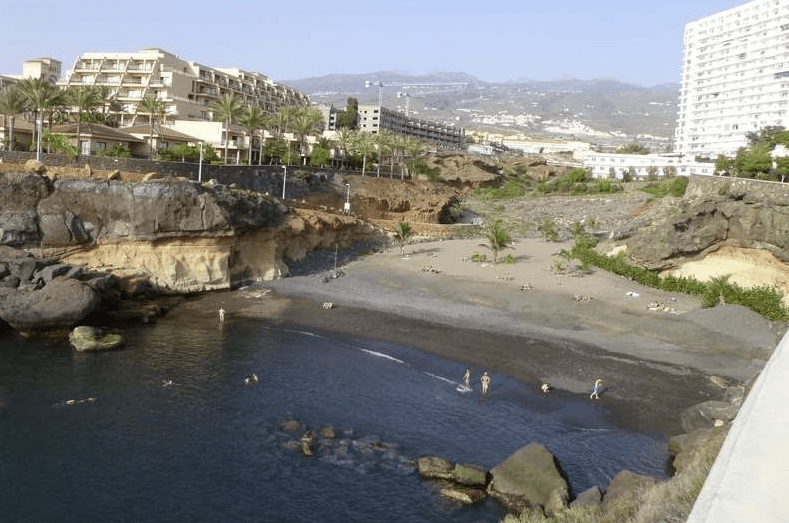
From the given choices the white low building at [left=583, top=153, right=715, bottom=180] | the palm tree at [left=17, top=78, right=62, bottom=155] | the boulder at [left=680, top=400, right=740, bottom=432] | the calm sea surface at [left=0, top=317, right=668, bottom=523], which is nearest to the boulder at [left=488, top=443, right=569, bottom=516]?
the calm sea surface at [left=0, top=317, right=668, bottom=523]

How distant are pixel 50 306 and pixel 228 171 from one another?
27.8 meters

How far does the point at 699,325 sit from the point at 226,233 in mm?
34966

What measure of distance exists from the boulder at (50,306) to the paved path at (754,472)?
129 ft

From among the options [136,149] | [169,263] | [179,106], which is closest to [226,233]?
[169,263]

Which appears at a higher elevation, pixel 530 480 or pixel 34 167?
pixel 34 167

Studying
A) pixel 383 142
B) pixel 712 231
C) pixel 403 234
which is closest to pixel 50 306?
pixel 403 234

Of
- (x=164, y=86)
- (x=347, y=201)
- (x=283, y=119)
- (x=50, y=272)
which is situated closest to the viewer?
(x=50, y=272)

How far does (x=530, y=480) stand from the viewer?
969 inches

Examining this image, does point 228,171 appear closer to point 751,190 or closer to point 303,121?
point 303,121

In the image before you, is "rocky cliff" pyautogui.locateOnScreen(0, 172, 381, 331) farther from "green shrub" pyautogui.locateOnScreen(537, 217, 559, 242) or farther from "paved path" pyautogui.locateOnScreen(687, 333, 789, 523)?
"paved path" pyautogui.locateOnScreen(687, 333, 789, 523)

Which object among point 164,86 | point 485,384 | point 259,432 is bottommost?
point 259,432

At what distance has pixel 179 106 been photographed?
9625 centimetres

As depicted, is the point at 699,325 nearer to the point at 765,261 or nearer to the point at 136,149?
the point at 765,261

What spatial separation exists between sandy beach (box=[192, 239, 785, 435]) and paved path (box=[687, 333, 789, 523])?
61.7ft
